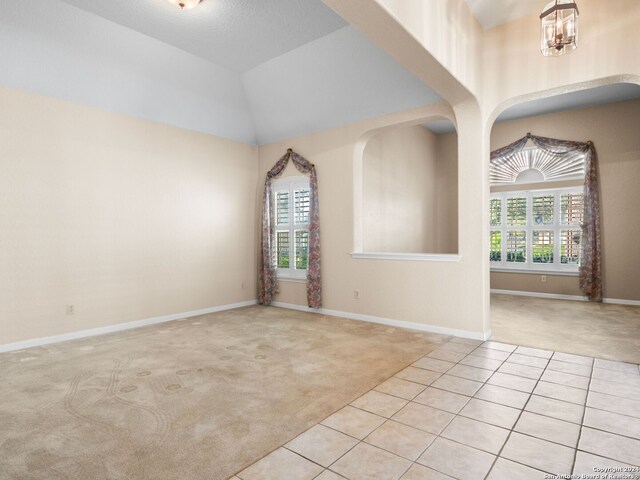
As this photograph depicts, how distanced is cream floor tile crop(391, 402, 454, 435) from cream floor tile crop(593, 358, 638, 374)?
5.92ft

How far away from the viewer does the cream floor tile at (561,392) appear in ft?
8.51

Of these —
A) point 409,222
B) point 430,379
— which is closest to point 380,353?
point 430,379

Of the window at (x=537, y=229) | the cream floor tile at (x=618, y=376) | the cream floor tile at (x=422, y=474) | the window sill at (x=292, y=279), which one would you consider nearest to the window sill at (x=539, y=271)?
the window at (x=537, y=229)

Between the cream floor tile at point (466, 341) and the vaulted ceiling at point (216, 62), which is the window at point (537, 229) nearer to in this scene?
the vaulted ceiling at point (216, 62)

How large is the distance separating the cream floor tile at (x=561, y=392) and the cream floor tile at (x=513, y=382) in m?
0.05

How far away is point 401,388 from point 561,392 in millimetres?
1146

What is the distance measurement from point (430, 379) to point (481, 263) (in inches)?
65.4

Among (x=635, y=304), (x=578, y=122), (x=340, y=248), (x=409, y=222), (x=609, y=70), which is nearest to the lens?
(x=609, y=70)

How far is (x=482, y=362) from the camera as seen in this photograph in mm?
3350

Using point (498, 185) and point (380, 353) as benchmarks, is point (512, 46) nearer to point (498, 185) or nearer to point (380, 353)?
point (380, 353)

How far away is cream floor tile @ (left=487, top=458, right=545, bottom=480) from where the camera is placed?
1.77m

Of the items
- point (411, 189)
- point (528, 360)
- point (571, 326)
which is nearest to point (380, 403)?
point (528, 360)

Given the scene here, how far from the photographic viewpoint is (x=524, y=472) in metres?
1.81

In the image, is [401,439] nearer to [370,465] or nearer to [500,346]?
[370,465]
